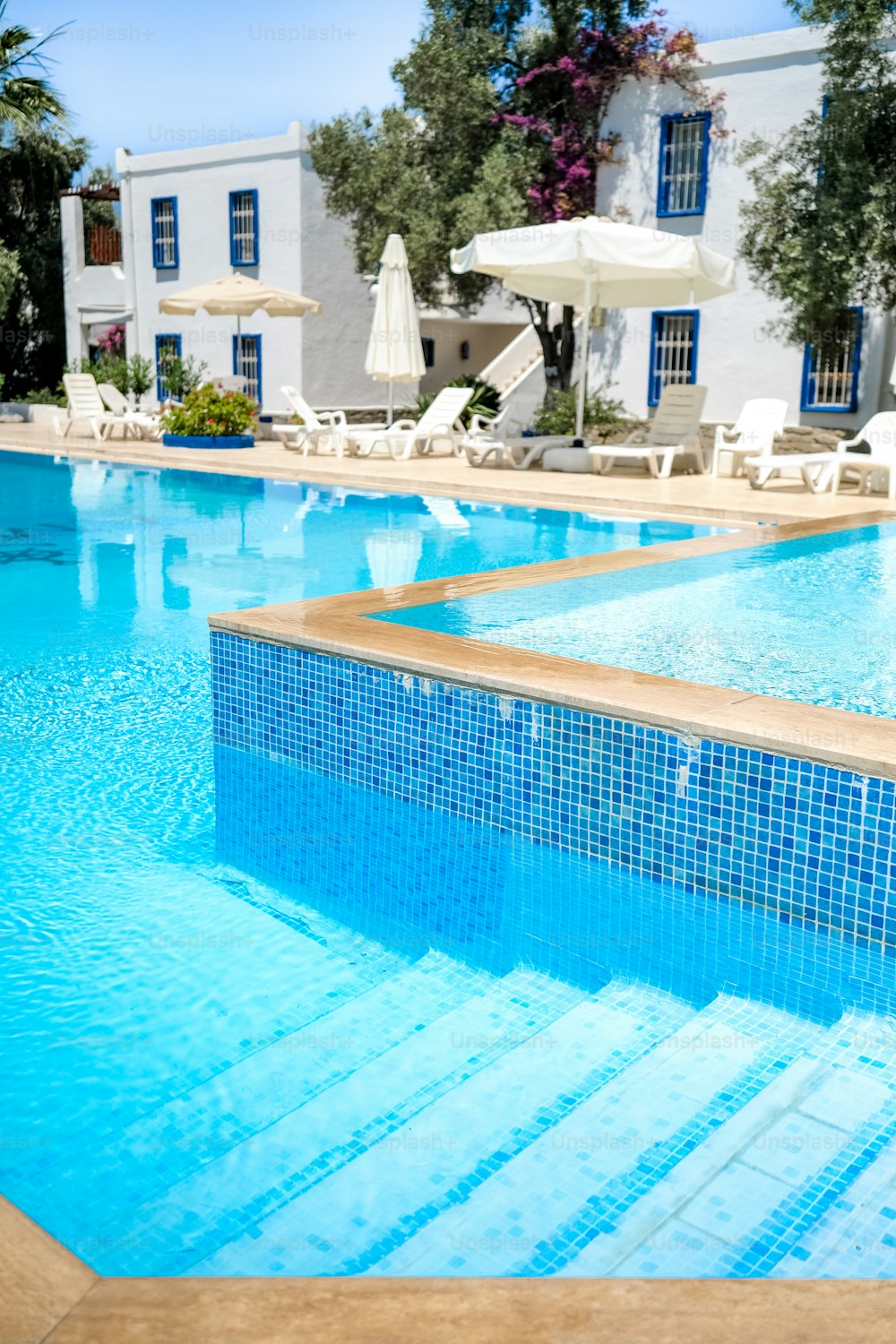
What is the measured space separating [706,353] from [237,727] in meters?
14.8

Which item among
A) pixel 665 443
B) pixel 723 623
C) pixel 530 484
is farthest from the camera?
pixel 665 443

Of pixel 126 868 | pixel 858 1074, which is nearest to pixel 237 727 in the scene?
pixel 126 868

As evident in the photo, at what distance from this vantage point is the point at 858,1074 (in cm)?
313

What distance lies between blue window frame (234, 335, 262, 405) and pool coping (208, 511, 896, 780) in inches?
764

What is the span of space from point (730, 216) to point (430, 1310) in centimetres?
1825

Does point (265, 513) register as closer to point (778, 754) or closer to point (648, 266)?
point (648, 266)

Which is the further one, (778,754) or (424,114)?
(424,114)

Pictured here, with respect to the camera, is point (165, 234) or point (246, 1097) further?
point (165, 234)

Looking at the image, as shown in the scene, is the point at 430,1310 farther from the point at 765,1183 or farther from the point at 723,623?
the point at 723,623

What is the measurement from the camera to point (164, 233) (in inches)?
1019

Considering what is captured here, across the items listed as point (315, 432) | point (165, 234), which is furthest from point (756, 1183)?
point (165, 234)

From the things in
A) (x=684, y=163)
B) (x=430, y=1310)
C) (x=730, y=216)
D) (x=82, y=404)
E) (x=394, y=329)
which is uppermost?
(x=684, y=163)

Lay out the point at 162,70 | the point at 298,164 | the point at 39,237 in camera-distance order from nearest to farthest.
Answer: the point at 298,164
the point at 39,237
the point at 162,70

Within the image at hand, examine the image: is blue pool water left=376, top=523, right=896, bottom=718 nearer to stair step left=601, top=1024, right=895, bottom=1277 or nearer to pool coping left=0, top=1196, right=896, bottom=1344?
stair step left=601, top=1024, right=895, bottom=1277
